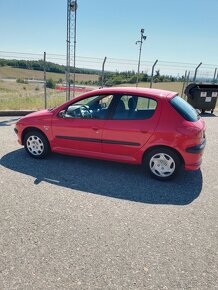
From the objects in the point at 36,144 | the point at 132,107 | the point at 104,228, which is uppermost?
the point at 132,107

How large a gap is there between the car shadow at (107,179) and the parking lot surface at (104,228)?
16 millimetres

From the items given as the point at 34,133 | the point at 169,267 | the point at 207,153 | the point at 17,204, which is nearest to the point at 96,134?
the point at 34,133

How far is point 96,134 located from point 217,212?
236 centimetres

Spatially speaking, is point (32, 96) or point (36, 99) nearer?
point (36, 99)

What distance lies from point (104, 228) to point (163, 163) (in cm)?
176

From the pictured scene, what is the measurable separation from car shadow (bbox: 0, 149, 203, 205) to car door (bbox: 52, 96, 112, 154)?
1.22ft

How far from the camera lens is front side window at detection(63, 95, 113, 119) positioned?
14.8ft

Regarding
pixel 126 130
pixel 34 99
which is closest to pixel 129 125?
pixel 126 130

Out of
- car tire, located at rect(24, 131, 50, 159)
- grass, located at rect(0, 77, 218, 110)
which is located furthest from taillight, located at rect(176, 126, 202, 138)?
grass, located at rect(0, 77, 218, 110)

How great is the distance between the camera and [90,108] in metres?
4.70

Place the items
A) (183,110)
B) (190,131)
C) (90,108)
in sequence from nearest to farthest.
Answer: (190,131), (183,110), (90,108)

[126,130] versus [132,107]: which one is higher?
[132,107]

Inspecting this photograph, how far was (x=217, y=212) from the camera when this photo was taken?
3.42m

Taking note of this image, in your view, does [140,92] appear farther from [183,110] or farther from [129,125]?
[183,110]
